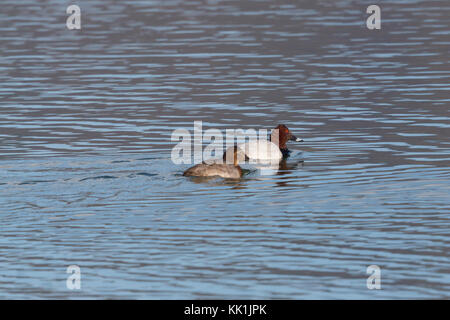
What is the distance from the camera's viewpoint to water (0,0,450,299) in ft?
40.8

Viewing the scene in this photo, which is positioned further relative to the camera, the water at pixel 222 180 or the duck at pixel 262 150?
the duck at pixel 262 150

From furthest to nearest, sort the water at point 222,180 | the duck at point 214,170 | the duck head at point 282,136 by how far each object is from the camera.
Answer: the duck head at point 282,136 < the duck at point 214,170 < the water at point 222,180

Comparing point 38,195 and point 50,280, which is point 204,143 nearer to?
point 38,195

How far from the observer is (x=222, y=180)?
58.4 ft

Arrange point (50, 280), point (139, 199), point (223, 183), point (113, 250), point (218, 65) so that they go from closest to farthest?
point (50, 280), point (113, 250), point (139, 199), point (223, 183), point (218, 65)

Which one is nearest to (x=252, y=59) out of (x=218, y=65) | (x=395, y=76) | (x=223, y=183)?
(x=218, y=65)

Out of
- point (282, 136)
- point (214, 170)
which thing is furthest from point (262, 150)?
point (214, 170)

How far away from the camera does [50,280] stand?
39.9 feet

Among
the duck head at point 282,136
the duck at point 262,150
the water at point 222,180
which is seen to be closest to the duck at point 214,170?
the water at point 222,180

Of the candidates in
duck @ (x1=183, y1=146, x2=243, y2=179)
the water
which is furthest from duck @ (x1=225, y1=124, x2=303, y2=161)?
duck @ (x1=183, y1=146, x2=243, y2=179)

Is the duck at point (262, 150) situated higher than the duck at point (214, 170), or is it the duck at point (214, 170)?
the duck at point (262, 150)

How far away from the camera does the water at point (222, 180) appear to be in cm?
1244

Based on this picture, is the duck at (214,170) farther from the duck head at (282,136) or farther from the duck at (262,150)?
the duck head at (282,136)

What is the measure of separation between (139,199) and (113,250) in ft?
9.80
